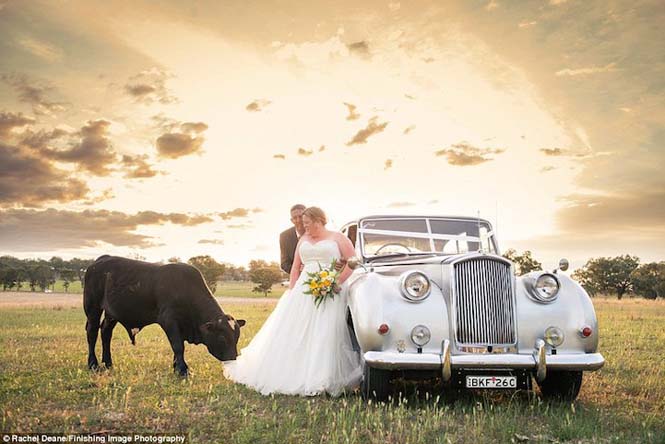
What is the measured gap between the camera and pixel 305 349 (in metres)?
7.29

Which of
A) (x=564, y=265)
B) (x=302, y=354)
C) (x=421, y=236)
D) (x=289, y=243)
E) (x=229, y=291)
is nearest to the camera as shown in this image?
(x=564, y=265)

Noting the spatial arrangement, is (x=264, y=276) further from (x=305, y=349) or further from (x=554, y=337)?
(x=554, y=337)

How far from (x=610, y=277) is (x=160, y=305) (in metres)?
70.4

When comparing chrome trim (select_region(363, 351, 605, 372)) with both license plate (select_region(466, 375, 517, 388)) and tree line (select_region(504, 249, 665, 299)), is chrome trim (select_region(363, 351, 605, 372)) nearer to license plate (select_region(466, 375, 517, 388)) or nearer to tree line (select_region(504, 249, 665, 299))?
license plate (select_region(466, 375, 517, 388))

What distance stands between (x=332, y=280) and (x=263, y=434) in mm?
2676

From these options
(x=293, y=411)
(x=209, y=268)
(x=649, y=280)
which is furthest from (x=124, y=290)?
(x=649, y=280)

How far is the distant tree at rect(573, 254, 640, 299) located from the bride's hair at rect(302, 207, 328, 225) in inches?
2666

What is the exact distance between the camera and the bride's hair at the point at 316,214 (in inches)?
305

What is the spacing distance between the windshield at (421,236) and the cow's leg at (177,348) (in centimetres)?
298

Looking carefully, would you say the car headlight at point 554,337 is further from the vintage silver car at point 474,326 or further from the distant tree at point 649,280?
the distant tree at point 649,280

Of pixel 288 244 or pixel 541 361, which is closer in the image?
pixel 541 361

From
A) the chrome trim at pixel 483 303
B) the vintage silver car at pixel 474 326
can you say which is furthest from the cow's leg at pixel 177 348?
the chrome trim at pixel 483 303

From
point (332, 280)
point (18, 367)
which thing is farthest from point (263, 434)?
point (18, 367)

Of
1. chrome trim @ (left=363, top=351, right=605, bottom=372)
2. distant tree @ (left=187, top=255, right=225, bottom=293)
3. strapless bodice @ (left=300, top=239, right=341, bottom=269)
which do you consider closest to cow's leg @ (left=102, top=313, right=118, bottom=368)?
strapless bodice @ (left=300, top=239, right=341, bottom=269)
